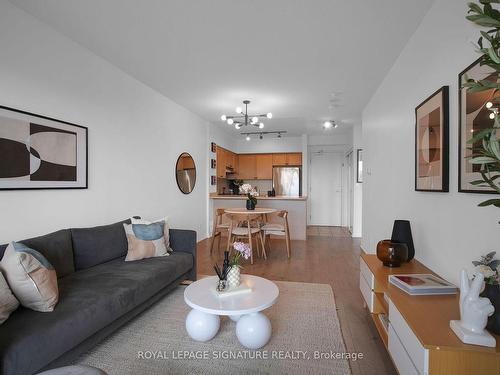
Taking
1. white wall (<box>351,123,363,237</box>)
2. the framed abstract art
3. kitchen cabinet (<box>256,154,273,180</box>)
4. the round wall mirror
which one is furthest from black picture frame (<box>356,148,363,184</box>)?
the framed abstract art

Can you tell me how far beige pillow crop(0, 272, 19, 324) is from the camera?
146cm

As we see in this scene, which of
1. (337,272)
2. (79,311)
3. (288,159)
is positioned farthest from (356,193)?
(79,311)

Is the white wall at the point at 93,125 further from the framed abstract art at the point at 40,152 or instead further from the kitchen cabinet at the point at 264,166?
the kitchen cabinet at the point at 264,166

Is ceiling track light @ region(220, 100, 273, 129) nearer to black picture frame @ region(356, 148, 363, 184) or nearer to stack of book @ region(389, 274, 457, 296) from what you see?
black picture frame @ region(356, 148, 363, 184)

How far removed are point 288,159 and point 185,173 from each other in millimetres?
3488

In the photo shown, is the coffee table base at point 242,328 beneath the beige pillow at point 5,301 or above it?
beneath

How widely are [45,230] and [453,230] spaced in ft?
10.2

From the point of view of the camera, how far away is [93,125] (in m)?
2.89

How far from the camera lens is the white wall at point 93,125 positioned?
216 centimetres

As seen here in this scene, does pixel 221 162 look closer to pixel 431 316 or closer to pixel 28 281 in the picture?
pixel 28 281

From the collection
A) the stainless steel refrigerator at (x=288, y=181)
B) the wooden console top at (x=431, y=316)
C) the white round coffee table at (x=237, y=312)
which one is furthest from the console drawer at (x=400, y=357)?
the stainless steel refrigerator at (x=288, y=181)

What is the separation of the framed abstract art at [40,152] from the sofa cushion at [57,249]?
0.45 meters

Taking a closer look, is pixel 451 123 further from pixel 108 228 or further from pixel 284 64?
pixel 108 228

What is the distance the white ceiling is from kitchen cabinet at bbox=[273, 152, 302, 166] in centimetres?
341
